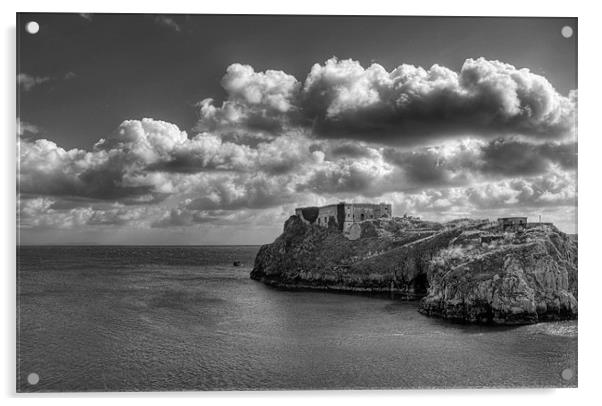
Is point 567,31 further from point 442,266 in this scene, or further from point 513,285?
point 442,266

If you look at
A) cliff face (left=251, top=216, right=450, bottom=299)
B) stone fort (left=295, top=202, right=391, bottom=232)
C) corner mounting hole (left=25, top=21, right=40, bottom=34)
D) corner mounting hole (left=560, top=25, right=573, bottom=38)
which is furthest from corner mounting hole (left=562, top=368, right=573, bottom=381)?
corner mounting hole (left=25, top=21, right=40, bottom=34)

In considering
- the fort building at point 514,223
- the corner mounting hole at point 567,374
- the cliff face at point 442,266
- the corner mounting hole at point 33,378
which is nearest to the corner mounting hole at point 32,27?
the corner mounting hole at point 33,378

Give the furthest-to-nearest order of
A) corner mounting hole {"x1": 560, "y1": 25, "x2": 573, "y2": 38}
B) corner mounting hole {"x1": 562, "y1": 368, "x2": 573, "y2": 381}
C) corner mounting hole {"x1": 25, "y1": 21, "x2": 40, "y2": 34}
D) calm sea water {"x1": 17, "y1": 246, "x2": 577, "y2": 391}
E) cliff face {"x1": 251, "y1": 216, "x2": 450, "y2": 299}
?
cliff face {"x1": 251, "y1": 216, "x2": 450, "y2": 299}, corner mounting hole {"x1": 560, "y1": 25, "x2": 573, "y2": 38}, calm sea water {"x1": 17, "y1": 246, "x2": 577, "y2": 391}, corner mounting hole {"x1": 562, "y1": 368, "x2": 573, "y2": 381}, corner mounting hole {"x1": 25, "y1": 21, "x2": 40, "y2": 34}

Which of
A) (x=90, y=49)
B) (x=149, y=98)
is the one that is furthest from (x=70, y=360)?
(x=90, y=49)

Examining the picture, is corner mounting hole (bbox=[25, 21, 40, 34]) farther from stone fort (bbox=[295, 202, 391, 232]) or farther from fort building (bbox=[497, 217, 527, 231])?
fort building (bbox=[497, 217, 527, 231])

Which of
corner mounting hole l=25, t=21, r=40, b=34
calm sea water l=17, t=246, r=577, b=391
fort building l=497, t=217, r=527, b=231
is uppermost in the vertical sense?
corner mounting hole l=25, t=21, r=40, b=34

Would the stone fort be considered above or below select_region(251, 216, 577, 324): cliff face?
above

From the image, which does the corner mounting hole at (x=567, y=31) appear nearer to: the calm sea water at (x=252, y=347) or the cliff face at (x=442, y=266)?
the cliff face at (x=442, y=266)
